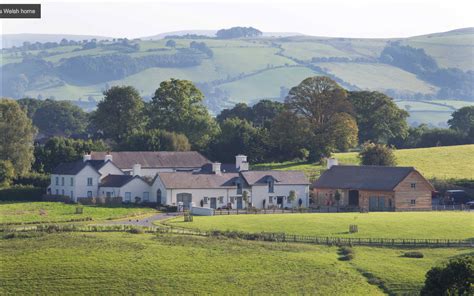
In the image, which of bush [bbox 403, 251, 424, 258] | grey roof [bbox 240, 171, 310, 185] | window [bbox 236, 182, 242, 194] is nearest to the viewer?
bush [bbox 403, 251, 424, 258]

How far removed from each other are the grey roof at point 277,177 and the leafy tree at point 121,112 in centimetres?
3542

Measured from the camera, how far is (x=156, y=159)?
4719 inches

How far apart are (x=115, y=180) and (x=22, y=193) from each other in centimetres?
1065

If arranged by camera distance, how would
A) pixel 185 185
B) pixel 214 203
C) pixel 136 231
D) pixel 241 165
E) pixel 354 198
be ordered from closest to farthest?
pixel 136 231
pixel 185 185
pixel 214 203
pixel 354 198
pixel 241 165

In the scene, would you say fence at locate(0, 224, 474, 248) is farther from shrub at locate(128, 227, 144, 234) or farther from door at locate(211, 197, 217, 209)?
door at locate(211, 197, 217, 209)

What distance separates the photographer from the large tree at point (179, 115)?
454 ft

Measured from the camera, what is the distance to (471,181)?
376 ft

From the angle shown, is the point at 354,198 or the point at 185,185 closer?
the point at 185,185

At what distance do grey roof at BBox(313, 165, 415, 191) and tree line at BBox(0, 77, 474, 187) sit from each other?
38.8 feet

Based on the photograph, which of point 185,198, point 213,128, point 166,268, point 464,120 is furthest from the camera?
point 464,120

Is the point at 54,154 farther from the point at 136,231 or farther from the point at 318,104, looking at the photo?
the point at 136,231

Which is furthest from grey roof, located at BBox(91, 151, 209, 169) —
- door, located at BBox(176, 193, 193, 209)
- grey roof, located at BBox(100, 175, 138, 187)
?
door, located at BBox(176, 193, 193, 209)

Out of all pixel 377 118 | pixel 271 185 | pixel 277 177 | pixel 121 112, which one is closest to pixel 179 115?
pixel 121 112

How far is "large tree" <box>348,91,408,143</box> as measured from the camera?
5792 inches
